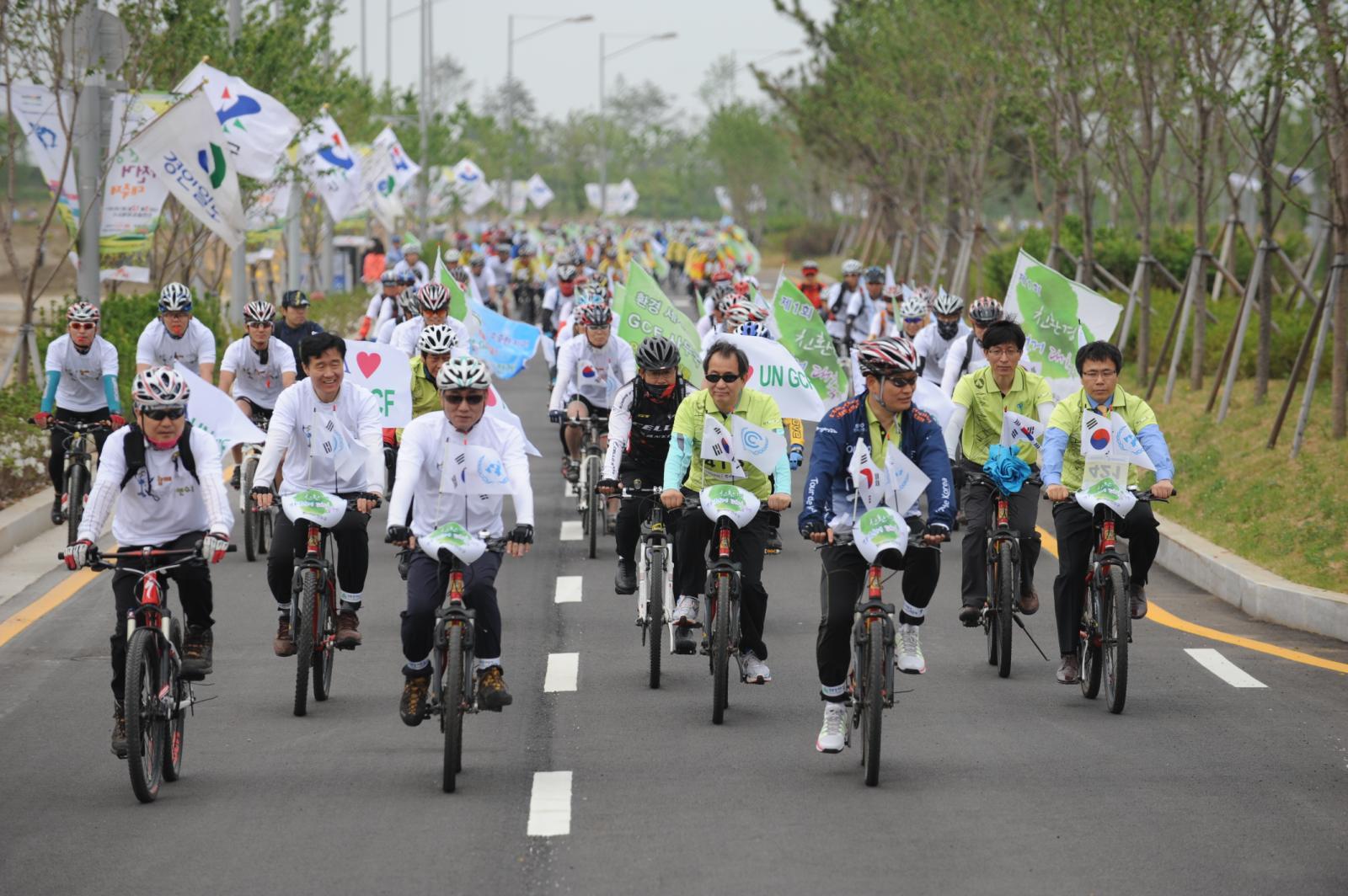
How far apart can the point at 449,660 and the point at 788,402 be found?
5158mm

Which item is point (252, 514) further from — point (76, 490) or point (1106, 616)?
point (1106, 616)

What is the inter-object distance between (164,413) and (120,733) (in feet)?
4.50

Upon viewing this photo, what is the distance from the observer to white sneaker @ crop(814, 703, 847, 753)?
28.5 ft

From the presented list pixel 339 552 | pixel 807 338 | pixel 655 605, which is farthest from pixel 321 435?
pixel 807 338

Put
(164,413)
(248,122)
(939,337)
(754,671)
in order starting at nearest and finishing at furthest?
(164,413), (754,671), (939,337), (248,122)

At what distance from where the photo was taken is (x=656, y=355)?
11.2 m

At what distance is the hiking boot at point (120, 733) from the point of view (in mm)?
8172

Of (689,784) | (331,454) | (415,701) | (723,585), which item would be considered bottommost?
(689,784)

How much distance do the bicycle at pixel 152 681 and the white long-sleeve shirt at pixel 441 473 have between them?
847mm

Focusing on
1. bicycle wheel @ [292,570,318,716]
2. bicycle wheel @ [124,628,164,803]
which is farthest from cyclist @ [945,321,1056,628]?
bicycle wheel @ [124,628,164,803]

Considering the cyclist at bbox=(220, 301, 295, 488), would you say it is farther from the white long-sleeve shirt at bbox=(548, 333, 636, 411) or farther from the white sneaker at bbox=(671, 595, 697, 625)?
the white sneaker at bbox=(671, 595, 697, 625)

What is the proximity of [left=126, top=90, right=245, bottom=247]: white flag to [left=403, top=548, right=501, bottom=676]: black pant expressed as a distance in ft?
40.8

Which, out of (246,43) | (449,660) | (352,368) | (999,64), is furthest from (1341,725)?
(246,43)

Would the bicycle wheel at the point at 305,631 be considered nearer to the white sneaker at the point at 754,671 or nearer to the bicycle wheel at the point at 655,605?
the bicycle wheel at the point at 655,605
